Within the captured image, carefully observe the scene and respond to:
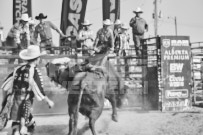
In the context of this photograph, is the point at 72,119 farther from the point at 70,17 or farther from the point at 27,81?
the point at 70,17

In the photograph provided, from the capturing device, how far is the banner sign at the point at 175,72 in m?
10.7

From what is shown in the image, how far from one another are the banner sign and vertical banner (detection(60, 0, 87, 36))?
348 cm

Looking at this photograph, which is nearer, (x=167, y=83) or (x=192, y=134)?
(x=192, y=134)

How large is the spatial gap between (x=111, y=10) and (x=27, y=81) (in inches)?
354

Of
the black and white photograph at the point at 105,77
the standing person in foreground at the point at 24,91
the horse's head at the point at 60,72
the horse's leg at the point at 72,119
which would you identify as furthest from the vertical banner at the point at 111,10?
the standing person in foreground at the point at 24,91

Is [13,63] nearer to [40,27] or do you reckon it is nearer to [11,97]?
[40,27]

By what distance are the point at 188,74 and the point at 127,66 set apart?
6.25 feet

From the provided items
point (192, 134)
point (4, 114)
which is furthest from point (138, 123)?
point (4, 114)

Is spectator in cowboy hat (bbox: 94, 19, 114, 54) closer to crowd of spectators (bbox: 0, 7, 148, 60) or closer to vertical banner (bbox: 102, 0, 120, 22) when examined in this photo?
crowd of spectators (bbox: 0, 7, 148, 60)

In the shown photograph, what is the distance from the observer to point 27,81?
5.30 meters

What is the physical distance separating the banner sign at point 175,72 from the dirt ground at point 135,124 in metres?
0.69

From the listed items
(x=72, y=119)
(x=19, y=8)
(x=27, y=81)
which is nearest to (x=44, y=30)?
(x=19, y=8)

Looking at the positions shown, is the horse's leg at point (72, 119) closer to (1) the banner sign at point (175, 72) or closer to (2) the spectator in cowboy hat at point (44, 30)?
(2) the spectator in cowboy hat at point (44, 30)

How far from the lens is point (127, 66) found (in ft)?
35.5
